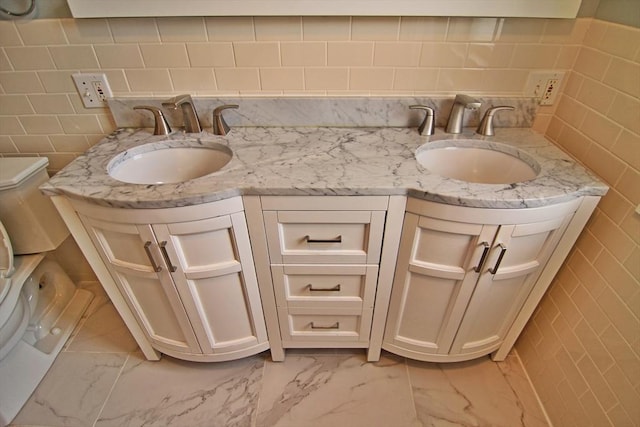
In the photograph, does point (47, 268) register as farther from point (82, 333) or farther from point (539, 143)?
point (539, 143)

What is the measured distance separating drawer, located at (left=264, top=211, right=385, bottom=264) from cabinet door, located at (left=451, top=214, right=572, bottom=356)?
1.10ft

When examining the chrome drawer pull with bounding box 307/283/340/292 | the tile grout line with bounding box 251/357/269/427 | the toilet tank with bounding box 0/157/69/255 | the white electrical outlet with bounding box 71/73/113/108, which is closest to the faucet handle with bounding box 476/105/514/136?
the chrome drawer pull with bounding box 307/283/340/292

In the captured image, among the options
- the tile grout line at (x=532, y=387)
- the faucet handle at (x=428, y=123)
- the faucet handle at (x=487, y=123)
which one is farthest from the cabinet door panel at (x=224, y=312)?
the tile grout line at (x=532, y=387)

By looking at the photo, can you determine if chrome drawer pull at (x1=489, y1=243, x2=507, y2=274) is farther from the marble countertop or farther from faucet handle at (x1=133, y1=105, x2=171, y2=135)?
faucet handle at (x1=133, y1=105, x2=171, y2=135)

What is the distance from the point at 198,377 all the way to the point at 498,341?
1.18 meters

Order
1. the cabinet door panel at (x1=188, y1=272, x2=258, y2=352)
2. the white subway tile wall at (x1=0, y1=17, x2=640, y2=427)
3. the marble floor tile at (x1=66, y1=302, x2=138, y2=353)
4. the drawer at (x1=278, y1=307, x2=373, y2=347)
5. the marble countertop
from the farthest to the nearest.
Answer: the marble floor tile at (x1=66, y1=302, x2=138, y2=353) → the drawer at (x1=278, y1=307, x2=373, y2=347) → the cabinet door panel at (x1=188, y1=272, x2=258, y2=352) → the white subway tile wall at (x1=0, y1=17, x2=640, y2=427) → the marble countertop

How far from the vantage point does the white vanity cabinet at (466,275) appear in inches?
34.0

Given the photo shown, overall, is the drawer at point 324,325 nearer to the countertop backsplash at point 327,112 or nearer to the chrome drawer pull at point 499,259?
the chrome drawer pull at point 499,259

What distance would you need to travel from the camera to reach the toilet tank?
3.66 feet

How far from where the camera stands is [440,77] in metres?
1.13

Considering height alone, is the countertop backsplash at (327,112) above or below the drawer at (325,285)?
above

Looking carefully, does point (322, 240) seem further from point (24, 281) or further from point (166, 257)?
point (24, 281)

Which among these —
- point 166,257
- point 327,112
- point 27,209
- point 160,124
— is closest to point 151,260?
point 166,257

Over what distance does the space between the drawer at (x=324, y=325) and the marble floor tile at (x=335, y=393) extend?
0.15 m
